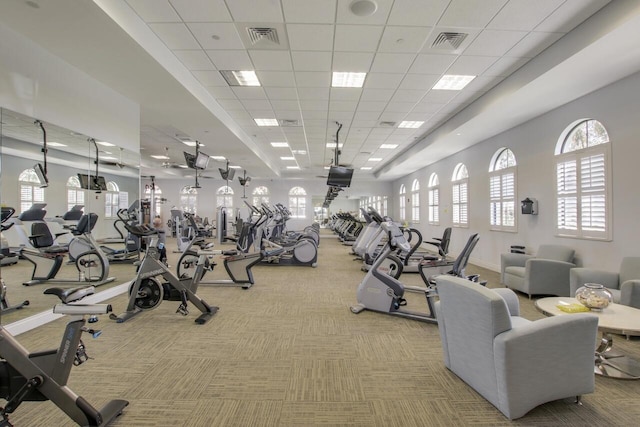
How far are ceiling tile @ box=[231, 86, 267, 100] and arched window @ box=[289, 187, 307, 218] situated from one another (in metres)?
12.3

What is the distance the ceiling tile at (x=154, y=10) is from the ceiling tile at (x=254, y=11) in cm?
68

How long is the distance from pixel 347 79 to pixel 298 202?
44.2 feet

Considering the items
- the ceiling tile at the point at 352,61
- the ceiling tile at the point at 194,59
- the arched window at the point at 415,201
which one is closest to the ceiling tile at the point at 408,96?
the ceiling tile at the point at 352,61

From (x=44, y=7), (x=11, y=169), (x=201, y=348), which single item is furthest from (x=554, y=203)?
(x=11, y=169)

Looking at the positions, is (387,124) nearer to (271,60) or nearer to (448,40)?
Answer: (448,40)

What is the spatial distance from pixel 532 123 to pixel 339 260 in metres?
5.56

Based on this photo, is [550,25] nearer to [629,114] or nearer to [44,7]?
[629,114]

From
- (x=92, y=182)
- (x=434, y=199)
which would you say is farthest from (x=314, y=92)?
(x=434, y=199)

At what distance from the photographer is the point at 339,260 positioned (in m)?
8.90

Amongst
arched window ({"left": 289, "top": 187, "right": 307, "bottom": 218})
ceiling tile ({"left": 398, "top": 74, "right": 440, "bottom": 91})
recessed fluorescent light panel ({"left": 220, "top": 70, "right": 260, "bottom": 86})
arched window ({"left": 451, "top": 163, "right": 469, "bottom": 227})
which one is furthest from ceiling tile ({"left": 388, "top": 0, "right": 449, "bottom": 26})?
arched window ({"left": 289, "top": 187, "right": 307, "bottom": 218})

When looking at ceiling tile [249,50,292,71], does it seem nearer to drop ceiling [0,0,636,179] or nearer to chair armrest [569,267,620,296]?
drop ceiling [0,0,636,179]

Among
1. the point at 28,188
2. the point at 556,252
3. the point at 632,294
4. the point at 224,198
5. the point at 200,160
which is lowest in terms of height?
the point at 632,294

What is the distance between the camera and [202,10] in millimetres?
3383

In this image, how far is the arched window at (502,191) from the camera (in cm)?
674
